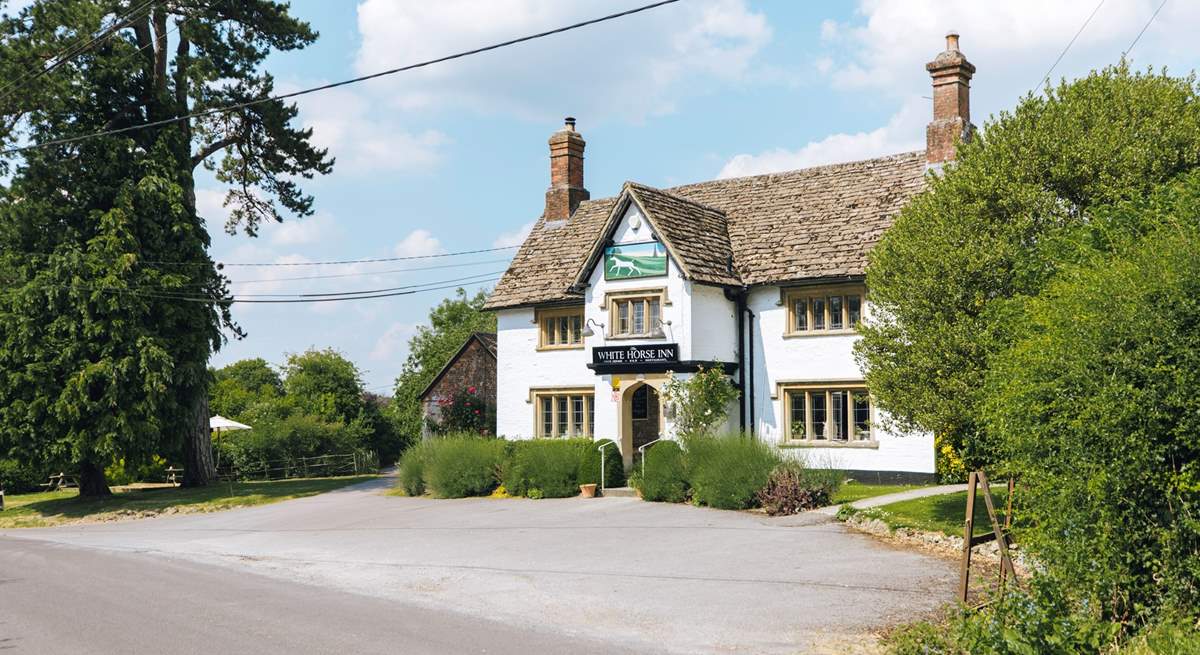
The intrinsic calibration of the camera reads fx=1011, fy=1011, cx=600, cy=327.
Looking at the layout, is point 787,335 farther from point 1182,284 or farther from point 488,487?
point 1182,284

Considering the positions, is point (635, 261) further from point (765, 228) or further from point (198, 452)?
point (198, 452)

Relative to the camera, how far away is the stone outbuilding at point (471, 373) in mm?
44000

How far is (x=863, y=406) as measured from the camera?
2683cm

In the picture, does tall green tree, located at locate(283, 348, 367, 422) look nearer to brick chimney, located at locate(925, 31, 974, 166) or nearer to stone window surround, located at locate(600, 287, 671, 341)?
stone window surround, located at locate(600, 287, 671, 341)

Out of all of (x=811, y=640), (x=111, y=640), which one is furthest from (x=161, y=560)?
(x=811, y=640)

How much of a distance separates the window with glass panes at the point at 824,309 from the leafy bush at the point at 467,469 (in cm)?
894

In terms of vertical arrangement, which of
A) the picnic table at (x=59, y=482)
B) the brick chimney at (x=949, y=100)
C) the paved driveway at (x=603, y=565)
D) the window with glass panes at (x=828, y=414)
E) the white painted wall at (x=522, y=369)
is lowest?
the paved driveway at (x=603, y=565)

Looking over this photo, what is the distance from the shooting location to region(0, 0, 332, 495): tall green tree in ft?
98.1

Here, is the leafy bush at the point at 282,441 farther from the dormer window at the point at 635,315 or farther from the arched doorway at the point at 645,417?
the dormer window at the point at 635,315

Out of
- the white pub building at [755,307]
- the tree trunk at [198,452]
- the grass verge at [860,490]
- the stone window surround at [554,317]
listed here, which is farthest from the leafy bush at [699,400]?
the tree trunk at [198,452]

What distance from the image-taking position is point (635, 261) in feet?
95.5

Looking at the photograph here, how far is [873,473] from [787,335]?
14.4 ft

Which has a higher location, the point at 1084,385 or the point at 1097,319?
the point at 1097,319

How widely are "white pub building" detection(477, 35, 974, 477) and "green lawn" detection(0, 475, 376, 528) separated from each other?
8903mm
